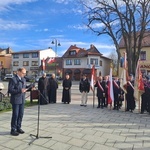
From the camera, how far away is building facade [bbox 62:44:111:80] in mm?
60469

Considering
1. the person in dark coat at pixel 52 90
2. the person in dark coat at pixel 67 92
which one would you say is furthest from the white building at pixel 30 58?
the person in dark coat at pixel 67 92

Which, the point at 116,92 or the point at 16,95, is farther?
the point at 116,92

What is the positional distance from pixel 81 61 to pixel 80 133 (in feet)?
181

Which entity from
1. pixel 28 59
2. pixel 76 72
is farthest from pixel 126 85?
pixel 28 59

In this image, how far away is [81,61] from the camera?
61.9 metres

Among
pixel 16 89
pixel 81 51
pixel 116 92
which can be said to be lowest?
pixel 116 92

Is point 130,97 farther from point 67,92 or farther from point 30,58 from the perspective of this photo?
point 30,58

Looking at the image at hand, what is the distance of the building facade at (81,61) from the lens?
2381 inches

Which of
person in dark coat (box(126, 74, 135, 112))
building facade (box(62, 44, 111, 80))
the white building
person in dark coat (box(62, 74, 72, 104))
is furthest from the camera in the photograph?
the white building

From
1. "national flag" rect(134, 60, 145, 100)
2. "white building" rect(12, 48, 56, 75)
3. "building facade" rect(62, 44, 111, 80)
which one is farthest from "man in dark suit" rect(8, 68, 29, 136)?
"white building" rect(12, 48, 56, 75)

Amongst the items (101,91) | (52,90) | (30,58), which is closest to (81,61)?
(30,58)

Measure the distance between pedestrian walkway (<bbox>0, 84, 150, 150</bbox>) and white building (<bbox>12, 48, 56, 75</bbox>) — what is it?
61.8 m

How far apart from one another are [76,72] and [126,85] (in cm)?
5086

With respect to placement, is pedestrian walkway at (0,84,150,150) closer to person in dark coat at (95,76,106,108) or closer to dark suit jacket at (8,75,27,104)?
dark suit jacket at (8,75,27,104)
